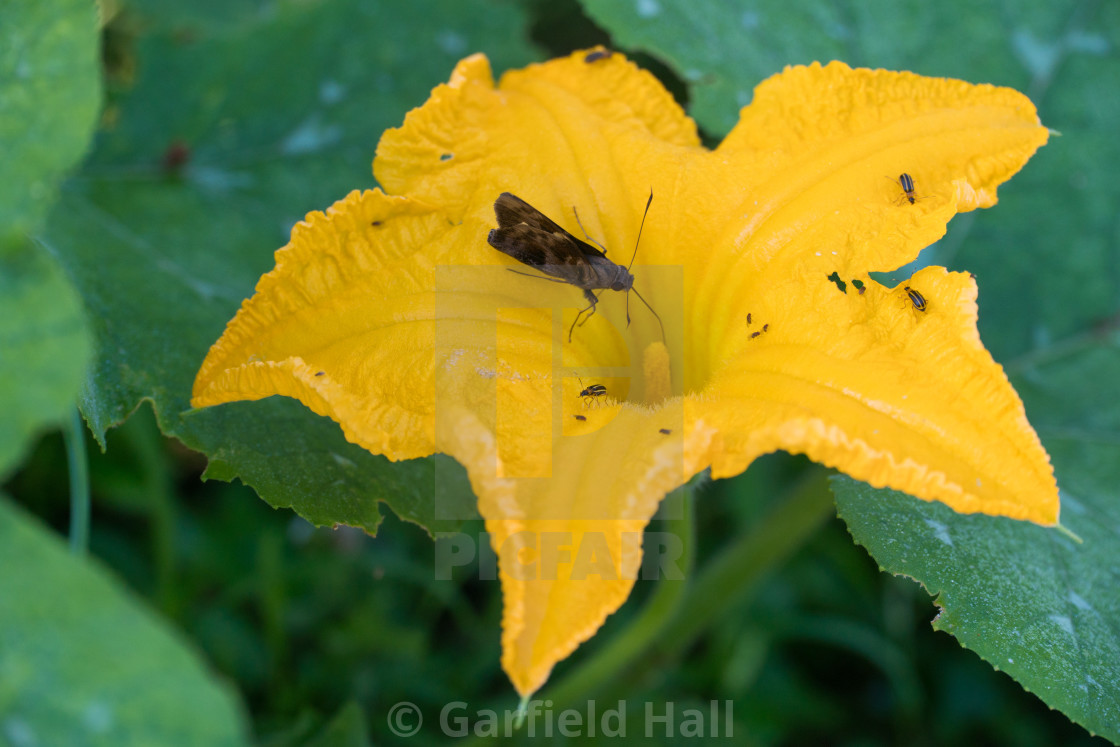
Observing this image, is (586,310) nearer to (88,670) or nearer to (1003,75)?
(88,670)

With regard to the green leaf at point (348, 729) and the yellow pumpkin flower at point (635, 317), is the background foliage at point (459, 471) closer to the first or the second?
the green leaf at point (348, 729)

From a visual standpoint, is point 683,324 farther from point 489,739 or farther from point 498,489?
point 489,739
